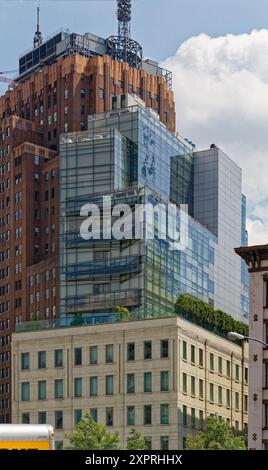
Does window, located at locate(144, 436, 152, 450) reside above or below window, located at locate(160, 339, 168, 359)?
below

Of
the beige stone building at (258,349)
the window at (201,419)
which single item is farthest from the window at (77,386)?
the beige stone building at (258,349)

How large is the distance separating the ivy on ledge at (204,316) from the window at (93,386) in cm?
1284

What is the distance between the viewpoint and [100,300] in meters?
178

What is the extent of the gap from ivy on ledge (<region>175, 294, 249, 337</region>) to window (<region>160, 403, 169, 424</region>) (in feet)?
40.4

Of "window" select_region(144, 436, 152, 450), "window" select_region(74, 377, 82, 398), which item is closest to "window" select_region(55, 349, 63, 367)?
"window" select_region(74, 377, 82, 398)

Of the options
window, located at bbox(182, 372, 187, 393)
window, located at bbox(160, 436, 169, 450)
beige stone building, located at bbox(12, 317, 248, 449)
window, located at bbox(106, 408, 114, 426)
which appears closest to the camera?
window, located at bbox(160, 436, 169, 450)

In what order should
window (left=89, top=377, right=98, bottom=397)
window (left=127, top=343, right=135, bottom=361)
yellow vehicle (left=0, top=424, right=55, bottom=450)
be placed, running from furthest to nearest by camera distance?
window (left=89, top=377, right=98, bottom=397)
window (left=127, top=343, right=135, bottom=361)
yellow vehicle (left=0, top=424, right=55, bottom=450)

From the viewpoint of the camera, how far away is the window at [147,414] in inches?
4668

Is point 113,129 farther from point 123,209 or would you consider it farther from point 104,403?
point 104,403

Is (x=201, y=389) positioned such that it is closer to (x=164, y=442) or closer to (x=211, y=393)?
(x=211, y=393)

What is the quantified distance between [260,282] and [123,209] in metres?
79.8

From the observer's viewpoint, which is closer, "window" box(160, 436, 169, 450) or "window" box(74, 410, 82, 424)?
"window" box(160, 436, 169, 450)

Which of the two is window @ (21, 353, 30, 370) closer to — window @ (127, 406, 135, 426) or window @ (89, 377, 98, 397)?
window @ (89, 377, 98, 397)

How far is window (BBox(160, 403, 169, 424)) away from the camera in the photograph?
385 feet
